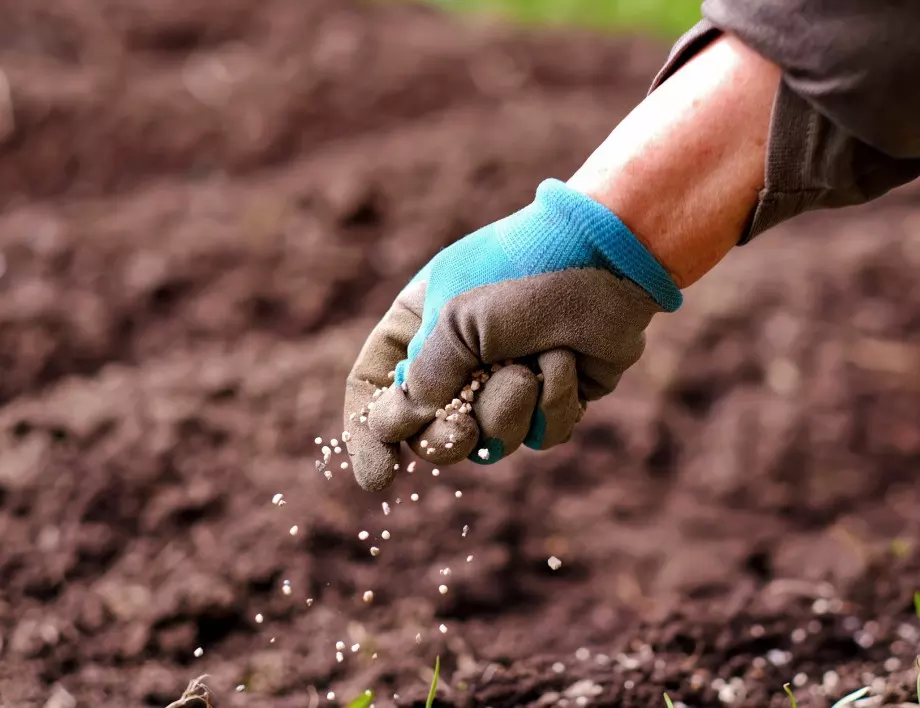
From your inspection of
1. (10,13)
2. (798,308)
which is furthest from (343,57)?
(798,308)

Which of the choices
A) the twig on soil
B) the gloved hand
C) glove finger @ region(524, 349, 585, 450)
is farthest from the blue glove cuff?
the twig on soil

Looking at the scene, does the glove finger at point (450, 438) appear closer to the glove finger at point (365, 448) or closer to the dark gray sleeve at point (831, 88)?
the glove finger at point (365, 448)

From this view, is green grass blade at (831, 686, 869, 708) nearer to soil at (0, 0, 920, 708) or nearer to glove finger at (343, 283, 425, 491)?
soil at (0, 0, 920, 708)

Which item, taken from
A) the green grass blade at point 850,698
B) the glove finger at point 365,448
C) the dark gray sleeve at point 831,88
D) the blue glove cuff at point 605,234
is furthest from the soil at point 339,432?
the dark gray sleeve at point 831,88

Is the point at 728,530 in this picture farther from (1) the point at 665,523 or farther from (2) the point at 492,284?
(2) the point at 492,284

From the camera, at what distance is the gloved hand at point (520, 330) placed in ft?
4.03

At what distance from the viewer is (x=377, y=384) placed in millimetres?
1392

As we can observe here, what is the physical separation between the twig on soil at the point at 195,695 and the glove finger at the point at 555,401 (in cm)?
68

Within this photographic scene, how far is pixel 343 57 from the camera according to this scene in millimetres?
3975

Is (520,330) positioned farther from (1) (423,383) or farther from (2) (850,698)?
(2) (850,698)

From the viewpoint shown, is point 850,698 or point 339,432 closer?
point 850,698

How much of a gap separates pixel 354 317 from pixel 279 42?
1913 millimetres

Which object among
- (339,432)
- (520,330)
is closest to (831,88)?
(520,330)

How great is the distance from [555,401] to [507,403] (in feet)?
0.24
